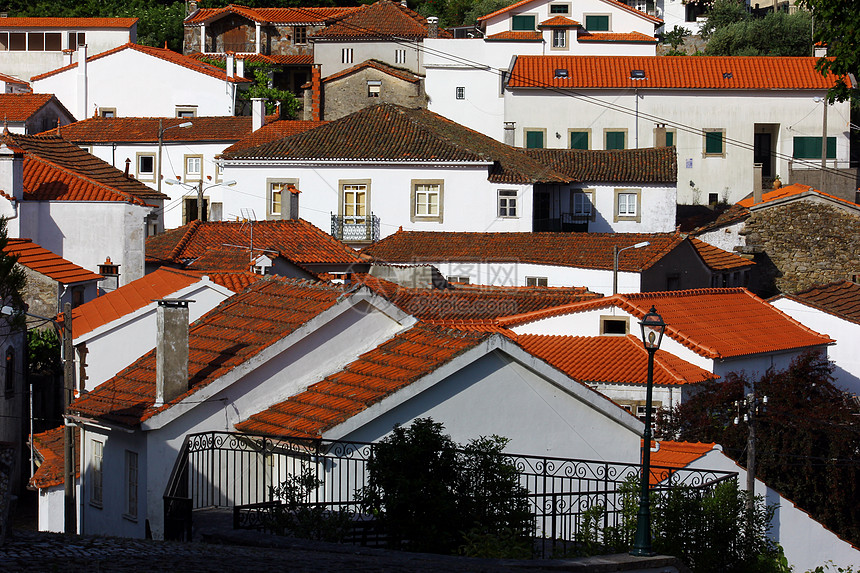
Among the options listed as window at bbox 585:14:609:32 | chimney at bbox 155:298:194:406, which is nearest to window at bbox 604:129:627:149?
window at bbox 585:14:609:32

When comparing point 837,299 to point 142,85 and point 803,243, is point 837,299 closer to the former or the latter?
point 803,243

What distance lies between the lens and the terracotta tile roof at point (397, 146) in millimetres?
42625

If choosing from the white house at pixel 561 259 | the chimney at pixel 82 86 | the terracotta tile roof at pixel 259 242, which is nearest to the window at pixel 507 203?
the white house at pixel 561 259

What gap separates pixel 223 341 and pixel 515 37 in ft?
150

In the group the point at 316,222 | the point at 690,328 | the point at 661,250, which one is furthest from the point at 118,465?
the point at 316,222

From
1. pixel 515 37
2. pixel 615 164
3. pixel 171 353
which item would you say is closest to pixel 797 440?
pixel 171 353

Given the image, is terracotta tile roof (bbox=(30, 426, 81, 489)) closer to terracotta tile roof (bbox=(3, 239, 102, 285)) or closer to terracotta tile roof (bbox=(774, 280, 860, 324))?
terracotta tile roof (bbox=(3, 239, 102, 285))

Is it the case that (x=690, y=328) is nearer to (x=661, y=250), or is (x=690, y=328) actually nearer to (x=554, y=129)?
(x=661, y=250)

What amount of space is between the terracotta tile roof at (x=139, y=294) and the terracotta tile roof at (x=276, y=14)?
1809 inches

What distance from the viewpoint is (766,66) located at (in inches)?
2125

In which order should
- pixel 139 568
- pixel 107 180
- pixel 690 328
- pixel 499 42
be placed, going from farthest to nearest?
pixel 499 42
pixel 107 180
pixel 690 328
pixel 139 568

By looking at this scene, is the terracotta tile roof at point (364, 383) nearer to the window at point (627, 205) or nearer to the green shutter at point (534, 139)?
the window at point (627, 205)

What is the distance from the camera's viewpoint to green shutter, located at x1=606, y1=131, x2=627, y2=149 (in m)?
53.1

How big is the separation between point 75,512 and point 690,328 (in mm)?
15795
